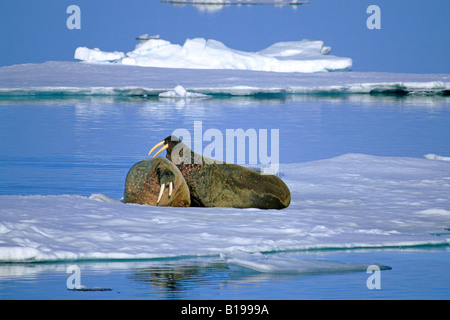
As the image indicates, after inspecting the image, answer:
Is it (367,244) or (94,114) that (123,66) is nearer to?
(94,114)

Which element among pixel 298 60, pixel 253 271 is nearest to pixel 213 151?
pixel 253 271

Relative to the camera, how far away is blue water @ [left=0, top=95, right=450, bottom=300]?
446 cm

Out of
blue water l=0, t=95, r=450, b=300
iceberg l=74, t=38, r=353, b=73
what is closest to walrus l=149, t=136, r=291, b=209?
blue water l=0, t=95, r=450, b=300

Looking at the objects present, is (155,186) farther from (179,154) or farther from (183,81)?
(183,81)

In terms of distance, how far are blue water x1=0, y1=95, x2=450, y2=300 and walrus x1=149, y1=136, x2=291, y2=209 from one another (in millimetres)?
1011

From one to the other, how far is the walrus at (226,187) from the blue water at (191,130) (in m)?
1.01

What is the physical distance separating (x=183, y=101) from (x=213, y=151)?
1019 cm

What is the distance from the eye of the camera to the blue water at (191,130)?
4.46 meters

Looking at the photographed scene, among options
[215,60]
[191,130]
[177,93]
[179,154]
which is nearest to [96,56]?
[215,60]

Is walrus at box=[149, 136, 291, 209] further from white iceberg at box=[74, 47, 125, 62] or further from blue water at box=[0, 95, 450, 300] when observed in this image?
white iceberg at box=[74, 47, 125, 62]

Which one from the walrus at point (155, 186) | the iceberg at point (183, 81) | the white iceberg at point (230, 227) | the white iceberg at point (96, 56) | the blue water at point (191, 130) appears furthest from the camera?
the white iceberg at point (96, 56)

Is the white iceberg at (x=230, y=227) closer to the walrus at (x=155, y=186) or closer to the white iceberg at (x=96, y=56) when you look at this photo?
the walrus at (x=155, y=186)

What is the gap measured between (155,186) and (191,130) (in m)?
7.98

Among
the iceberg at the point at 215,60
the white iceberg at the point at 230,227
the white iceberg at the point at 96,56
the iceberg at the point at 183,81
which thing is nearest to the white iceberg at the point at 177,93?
the iceberg at the point at 183,81
